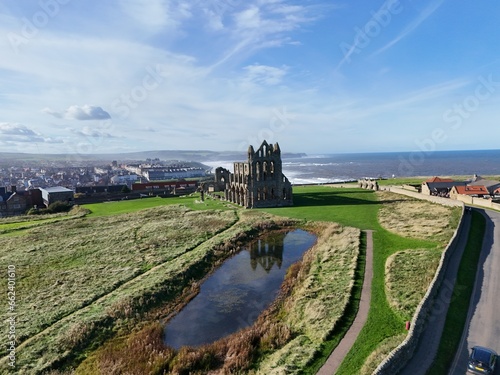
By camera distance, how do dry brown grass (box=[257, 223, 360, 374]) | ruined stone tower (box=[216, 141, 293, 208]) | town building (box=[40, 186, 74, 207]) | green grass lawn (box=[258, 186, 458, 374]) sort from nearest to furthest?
1. dry brown grass (box=[257, 223, 360, 374])
2. green grass lawn (box=[258, 186, 458, 374])
3. ruined stone tower (box=[216, 141, 293, 208])
4. town building (box=[40, 186, 74, 207])

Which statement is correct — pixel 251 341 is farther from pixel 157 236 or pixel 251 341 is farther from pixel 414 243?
pixel 157 236

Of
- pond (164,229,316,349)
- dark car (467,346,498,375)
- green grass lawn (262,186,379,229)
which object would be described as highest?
green grass lawn (262,186,379,229)

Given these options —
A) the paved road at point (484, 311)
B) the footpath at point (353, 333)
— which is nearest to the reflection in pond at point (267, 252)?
the footpath at point (353, 333)

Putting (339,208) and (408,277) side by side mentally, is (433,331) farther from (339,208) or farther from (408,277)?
(339,208)

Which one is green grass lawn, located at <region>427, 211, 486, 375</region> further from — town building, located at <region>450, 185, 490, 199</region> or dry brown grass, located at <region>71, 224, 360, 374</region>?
town building, located at <region>450, 185, 490, 199</region>

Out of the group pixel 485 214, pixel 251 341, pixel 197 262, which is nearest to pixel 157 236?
pixel 197 262

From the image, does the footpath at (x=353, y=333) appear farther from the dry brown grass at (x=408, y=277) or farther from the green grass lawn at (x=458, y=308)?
the green grass lawn at (x=458, y=308)

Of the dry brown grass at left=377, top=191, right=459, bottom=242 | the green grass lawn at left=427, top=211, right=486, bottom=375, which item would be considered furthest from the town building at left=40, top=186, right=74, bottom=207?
the green grass lawn at left=427, top=211, right=486, bottom=375
